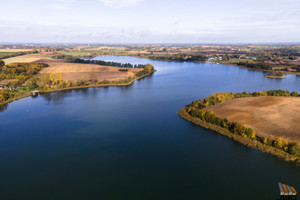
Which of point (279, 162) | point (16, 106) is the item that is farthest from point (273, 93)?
point (16, 106)

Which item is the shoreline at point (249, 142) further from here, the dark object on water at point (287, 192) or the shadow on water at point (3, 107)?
the shadow on water at point (3, 107)

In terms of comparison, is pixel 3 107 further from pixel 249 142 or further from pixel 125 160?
pixel 249 142

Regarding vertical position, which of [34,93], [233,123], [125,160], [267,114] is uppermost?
[34,93]

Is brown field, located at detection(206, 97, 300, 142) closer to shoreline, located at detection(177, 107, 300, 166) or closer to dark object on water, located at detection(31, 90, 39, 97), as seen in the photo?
shoreline, located at detection(177, 107, 300, 166)

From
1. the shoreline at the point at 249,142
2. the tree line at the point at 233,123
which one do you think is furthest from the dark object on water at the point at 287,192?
the tree line at the point at 233,123

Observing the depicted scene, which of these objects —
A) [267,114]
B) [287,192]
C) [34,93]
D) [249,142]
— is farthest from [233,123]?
[34,93]

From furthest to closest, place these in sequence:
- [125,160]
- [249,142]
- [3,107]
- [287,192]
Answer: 1. [3,107]
2. [249,142]
3. [125,160]
4. [287,192]

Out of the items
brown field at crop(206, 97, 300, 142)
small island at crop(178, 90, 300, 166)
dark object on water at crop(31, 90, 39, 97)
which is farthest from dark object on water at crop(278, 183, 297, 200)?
dark object on water at crop(31, 90, 39, 97)

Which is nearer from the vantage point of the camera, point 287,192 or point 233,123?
point 287,192
